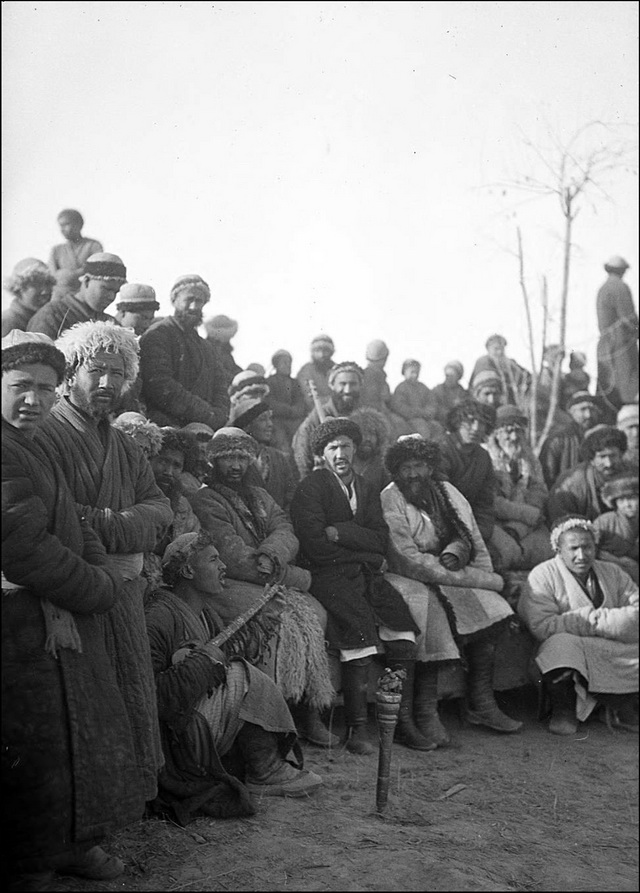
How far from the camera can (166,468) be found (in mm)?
4453

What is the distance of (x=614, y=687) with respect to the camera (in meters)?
5.71

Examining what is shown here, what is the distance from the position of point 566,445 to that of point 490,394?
798mm

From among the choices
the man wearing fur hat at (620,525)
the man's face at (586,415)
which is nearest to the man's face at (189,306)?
the man wearing fur hat at (620,525)

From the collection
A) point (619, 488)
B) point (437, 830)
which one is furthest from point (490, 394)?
point (437, 830)

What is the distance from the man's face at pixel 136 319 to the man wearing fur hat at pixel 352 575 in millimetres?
1303

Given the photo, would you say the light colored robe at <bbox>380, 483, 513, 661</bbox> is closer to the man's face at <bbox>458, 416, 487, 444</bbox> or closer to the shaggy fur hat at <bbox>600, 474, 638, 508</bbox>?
the man's face at <bbox>458, 416, 487, 444</bbox>

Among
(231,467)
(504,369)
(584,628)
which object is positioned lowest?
(584,628)

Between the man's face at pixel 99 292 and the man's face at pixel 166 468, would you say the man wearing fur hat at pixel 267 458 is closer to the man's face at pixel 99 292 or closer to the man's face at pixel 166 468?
the man's face at pixel 166 468

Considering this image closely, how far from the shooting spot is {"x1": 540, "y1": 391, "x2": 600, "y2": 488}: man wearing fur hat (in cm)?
741

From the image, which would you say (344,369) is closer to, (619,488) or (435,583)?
(435,583)

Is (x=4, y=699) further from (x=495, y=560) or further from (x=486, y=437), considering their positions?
(x=486, y=437)

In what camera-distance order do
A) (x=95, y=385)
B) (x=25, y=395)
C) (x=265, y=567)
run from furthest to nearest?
(x=265, y=567) → (x=95, y=385) → (x=25, y=395)

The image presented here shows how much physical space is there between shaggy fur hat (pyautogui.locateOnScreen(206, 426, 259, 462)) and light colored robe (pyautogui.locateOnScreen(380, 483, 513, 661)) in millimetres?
1130

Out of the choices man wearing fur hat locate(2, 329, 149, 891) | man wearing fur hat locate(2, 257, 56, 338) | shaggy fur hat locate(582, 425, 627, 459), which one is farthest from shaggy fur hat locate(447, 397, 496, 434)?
man wearing fur hat locate(2, 329, 149, 891)
